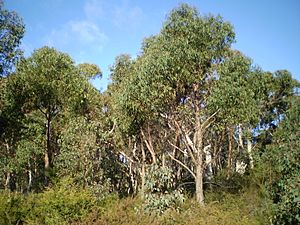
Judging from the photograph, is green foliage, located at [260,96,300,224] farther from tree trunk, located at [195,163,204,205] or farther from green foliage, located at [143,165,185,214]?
tree trunk, located at [195,163,204,205]

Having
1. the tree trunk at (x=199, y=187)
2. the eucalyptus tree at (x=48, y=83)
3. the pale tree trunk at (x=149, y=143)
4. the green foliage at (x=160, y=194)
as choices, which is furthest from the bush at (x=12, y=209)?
the pale tree trunk at (x=149, y=143)

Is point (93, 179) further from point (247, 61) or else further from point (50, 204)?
point (247, 61)

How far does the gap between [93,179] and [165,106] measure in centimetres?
1079

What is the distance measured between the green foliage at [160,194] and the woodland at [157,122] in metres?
0.05

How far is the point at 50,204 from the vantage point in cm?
1277

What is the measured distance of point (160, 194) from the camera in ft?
49.4

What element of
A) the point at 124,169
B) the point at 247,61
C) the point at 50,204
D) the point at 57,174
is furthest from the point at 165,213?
the point at 124,169

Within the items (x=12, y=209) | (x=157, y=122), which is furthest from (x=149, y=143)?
(x=12, y=209)

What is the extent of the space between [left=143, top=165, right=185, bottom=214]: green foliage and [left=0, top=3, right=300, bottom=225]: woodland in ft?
0.16

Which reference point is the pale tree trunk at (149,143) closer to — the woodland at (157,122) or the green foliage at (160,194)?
the woodland at (157,122)

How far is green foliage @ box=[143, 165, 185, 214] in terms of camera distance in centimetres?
1434

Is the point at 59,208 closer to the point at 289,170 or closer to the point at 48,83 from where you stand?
the point at 289,170

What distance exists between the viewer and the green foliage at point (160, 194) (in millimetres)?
14336

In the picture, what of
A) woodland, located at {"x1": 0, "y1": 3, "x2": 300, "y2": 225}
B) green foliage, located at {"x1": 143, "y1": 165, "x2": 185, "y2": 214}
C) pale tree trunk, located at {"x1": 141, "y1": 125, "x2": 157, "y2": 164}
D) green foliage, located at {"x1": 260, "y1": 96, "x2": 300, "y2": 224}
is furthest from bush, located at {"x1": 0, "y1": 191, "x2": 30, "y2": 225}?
pale tree trunk, located at {"x1": 141, "y1": 125, "x2": 157, "y2": 164}
